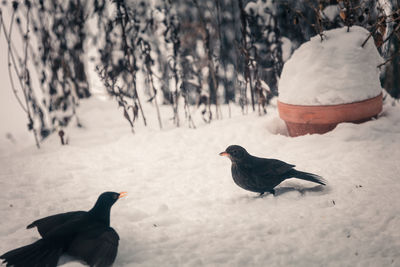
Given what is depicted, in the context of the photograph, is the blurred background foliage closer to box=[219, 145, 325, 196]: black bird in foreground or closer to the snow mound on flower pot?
the snow mound on flower pot

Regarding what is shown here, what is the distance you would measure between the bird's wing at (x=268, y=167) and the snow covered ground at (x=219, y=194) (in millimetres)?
210

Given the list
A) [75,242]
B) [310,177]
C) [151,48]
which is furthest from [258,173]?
[151,48]

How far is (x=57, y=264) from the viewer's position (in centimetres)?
226

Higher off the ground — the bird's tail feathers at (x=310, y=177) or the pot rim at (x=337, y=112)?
the pot rim at (x=337, y=112)

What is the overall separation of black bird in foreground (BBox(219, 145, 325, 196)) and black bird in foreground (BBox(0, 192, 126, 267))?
3.59 ft

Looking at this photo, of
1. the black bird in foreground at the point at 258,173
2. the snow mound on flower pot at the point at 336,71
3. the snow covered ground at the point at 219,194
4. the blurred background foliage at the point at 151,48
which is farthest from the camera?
the blurred background foliage at the point at 151,48

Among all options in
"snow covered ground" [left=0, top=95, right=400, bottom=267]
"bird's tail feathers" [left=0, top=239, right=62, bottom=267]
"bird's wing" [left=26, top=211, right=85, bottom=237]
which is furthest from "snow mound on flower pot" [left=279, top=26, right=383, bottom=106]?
"bird's tail feathers" [left=0, top=239, right=62, bottom=267]

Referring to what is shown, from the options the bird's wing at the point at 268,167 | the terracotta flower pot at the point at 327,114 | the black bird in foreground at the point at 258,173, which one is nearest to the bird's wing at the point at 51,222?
the black bird in foreground at the point at 258,173

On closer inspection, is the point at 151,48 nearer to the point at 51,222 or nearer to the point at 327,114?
the point at 327,114

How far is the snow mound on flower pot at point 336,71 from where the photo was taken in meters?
3.85

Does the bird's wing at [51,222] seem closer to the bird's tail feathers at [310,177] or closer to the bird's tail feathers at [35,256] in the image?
the bird's tail feathers at [35,256]

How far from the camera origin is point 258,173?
3057 mm

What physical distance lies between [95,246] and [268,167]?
1.52 meters

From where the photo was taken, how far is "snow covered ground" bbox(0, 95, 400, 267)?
2.38 meters
